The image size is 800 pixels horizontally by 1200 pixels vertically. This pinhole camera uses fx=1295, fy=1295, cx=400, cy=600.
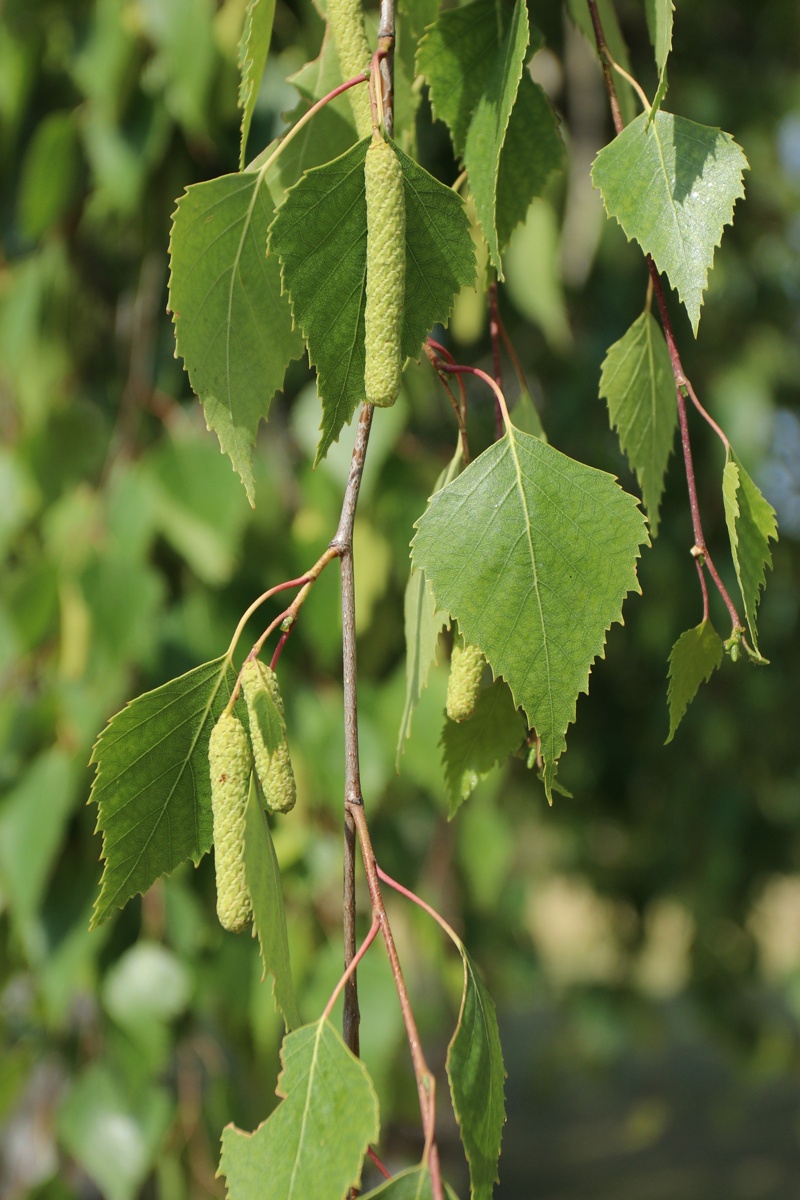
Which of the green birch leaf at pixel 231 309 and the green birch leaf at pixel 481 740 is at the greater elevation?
the green birch leaf at pixel 231 309

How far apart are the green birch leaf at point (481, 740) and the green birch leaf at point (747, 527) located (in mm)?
92

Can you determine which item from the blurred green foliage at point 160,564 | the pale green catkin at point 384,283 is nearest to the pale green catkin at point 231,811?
the pale green catkin at point 384,283

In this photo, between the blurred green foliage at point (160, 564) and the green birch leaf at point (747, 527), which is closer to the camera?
the green birch leaf at point (747, 527)

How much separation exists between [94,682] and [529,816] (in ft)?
4.09

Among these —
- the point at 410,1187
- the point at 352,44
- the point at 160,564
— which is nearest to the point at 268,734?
the point at 410,1187

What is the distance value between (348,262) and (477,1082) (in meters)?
0.23

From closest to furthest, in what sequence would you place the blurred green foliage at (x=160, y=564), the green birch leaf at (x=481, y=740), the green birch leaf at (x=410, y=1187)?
1. the green birch leaf at (x=410, y=1187)
2. the green birch leaf at (x=481, y=740)
3. the blurred green foliage at (x=160, y=564)

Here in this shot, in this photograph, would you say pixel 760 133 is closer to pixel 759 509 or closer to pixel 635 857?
pixel 635 857

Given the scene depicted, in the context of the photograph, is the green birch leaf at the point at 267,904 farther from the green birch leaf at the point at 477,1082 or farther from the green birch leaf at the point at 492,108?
the green birch leaf at the point at 492,108

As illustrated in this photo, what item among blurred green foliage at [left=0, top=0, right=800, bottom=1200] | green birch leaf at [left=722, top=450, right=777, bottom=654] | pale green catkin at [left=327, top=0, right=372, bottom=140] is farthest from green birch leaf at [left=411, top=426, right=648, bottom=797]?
blurred green foliage at [left=0, top=0, right=800, bottom=1200]

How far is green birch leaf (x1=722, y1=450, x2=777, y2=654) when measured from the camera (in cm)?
39

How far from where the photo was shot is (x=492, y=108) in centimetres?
43

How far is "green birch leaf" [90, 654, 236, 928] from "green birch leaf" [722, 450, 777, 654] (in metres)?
0.16

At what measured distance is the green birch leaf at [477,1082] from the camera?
345 mm
